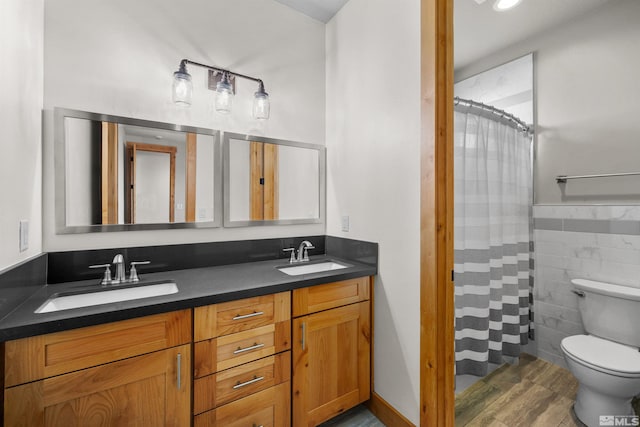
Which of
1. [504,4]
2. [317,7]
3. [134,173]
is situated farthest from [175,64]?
[504,4]

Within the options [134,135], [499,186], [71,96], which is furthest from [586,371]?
[71,96]

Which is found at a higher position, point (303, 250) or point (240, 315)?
point (303, 250)

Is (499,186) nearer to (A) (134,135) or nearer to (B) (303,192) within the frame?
(B) (303,192)

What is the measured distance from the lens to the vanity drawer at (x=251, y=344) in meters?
1.22

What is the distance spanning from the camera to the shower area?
75.7 inches

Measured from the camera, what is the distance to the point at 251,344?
1.30 meters

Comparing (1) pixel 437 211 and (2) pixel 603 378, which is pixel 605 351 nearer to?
(2) pixel 603 378

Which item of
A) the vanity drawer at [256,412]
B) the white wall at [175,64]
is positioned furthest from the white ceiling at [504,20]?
the vanity drawer at [256,412]

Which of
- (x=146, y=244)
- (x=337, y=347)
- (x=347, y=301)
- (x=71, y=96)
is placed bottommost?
(x=337, y=347)

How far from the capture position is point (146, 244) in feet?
5.17

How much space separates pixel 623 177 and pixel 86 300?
3209 mm

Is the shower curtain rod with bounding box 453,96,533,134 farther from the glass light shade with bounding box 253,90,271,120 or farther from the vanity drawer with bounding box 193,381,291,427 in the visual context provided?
the vanity drawer with bounding box 193,381,291,427

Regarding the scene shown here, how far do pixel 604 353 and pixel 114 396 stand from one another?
2.43 meters

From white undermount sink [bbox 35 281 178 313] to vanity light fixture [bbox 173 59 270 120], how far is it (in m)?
0.99
